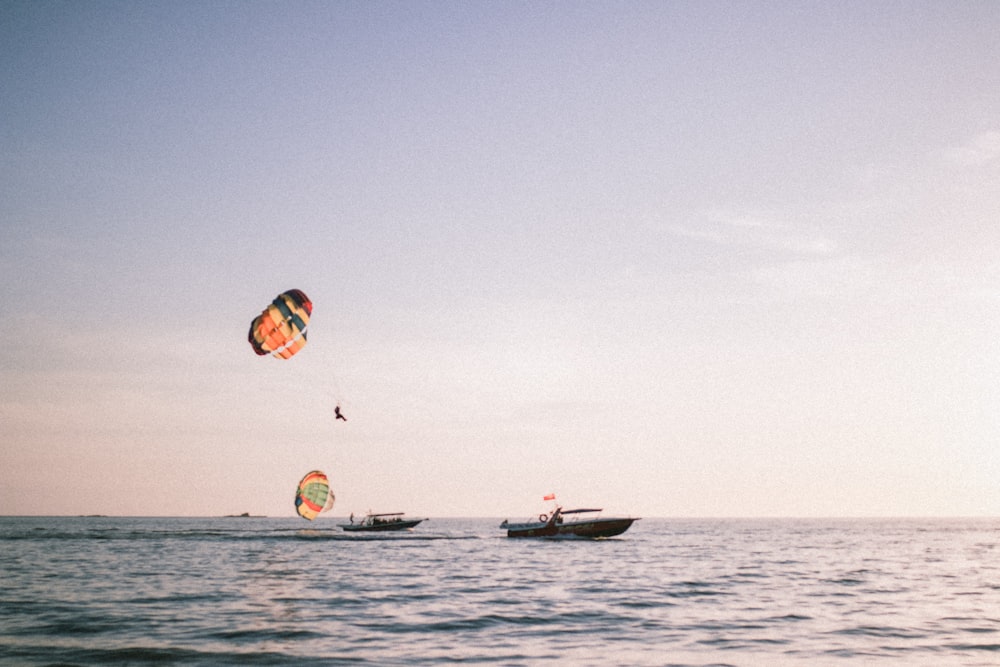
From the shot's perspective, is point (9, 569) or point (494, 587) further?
point (9, 569)

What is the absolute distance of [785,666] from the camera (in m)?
18.6

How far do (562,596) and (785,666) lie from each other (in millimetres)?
15659

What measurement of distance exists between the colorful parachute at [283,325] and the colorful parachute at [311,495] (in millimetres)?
39447

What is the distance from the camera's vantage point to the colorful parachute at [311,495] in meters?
78.1

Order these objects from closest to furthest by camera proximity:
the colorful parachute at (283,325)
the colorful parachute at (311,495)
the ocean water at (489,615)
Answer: the ocean water at (489,615) < the colorful parachute at (283,325) < the colorful parachute at (311,495)

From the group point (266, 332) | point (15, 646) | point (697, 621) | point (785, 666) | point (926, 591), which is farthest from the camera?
point (266, 332)

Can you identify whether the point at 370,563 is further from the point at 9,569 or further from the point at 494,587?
the point at 9,569

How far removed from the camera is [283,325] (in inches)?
1658

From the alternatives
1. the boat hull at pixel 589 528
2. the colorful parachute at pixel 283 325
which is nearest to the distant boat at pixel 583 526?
the boat hull at pixel 589 528

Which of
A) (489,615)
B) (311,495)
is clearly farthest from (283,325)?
(311,495)

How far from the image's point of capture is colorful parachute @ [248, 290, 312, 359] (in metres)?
41.5

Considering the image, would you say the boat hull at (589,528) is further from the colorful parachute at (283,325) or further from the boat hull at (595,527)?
the colorful parachute at (283,325)

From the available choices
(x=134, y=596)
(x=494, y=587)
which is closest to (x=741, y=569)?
(x=494, y=587)

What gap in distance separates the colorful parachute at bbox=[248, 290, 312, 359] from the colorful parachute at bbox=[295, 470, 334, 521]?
1553 inches
